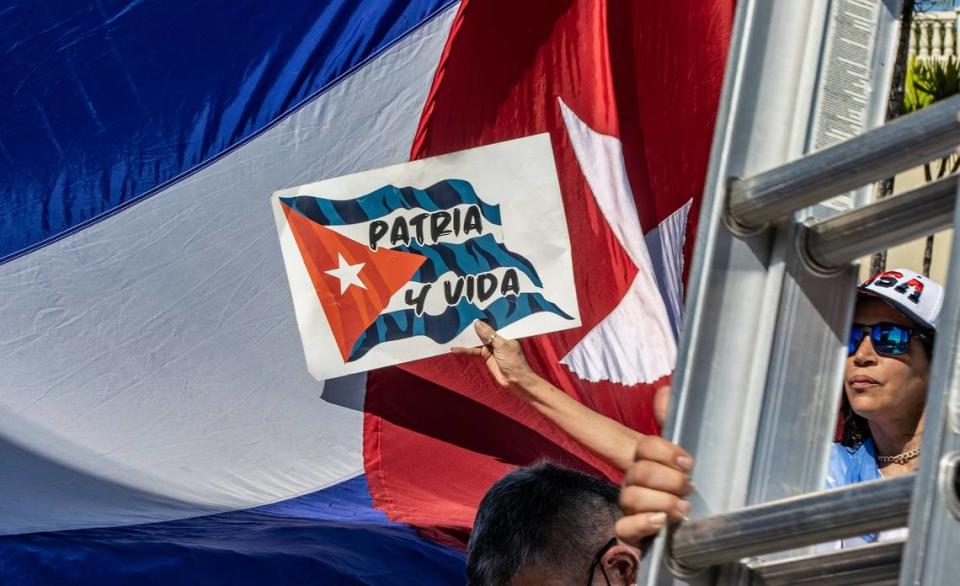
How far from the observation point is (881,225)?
1.25m

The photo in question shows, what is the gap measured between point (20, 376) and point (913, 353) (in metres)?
2.59

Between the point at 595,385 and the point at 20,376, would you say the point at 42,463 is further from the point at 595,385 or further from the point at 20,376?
the point at 595,385

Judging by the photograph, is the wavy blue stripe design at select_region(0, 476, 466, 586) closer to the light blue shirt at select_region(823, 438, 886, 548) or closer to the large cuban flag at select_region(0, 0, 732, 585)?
the large cuban flag at select_region(0, 0, 732, 585)

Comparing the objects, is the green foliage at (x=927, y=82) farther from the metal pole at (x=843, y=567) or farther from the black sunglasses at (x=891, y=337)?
the metal pole at (x=843, y=567)

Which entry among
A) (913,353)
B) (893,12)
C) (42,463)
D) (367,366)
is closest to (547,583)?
(913,353)

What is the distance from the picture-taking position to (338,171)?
4309 millimetres

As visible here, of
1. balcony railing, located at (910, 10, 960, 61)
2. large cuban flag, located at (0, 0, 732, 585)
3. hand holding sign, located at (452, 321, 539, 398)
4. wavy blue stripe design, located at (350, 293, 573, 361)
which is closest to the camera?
hand holding sign, located at (452, 321, 539, 398)

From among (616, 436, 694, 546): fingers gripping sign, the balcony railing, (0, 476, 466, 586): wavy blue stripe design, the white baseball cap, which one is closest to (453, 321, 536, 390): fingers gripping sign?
(0, 476, 466, 586): wavy blue stripe design

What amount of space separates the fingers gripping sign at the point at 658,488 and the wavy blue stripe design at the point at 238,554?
6.91 feet

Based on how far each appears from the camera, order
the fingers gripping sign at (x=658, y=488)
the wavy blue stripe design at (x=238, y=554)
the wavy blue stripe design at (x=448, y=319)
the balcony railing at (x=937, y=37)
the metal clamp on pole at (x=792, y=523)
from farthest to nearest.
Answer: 1. the balcony railing at (x=937, y=37)
2. the wavy blue stripe design at (x=448, y=319)
3. the wavy blue stripe design at (x=238, y=554)
4. the fingers gripping sign at (x=658, y=488)
5. the metal clamp on pole at (x=792, y=523)

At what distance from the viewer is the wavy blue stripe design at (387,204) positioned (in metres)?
4.07

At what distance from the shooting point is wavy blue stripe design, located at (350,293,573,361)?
3.98 meters

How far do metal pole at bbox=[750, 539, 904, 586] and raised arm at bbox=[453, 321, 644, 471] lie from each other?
3.35 ft

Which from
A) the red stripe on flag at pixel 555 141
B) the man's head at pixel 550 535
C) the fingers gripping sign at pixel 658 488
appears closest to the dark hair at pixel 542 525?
the man's head at pixel 550 535
